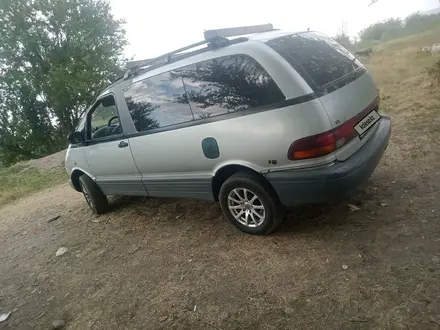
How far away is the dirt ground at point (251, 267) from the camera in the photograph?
235 centimetres

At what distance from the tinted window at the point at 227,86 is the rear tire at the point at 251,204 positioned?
0.69 m

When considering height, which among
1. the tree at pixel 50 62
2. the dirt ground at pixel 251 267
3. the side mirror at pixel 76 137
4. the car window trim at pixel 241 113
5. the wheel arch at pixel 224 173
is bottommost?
the dirt ground at pixel 251 267

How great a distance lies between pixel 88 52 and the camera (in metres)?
20.7

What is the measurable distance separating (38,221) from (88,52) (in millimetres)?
17819

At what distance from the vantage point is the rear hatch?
2.81 m

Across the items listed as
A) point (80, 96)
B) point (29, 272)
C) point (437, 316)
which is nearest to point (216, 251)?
point (437, 316)

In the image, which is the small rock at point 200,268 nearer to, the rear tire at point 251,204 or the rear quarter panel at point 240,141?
the rear tire at point 251,204

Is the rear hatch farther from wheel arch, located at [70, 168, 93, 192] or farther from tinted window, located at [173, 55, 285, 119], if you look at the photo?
wheel arch, located at [70, 168, 93, 192]

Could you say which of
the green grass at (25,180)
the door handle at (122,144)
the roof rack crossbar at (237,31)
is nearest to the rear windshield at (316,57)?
the roof rack crossbar at (237,31)

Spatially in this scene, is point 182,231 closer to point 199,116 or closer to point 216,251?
point 216,251

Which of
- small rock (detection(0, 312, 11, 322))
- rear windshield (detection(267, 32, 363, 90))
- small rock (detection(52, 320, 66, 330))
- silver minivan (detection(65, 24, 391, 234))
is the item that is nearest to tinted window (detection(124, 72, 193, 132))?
silver minivan (detection(65, 24, 391, 234))

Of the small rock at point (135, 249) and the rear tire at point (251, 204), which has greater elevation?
the rear tire at point (251, 204)

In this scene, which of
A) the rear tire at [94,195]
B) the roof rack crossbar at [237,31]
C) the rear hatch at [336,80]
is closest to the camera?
the rear hatch at [336,80]

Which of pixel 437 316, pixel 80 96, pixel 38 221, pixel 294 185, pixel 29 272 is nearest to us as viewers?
pixel 437 316
